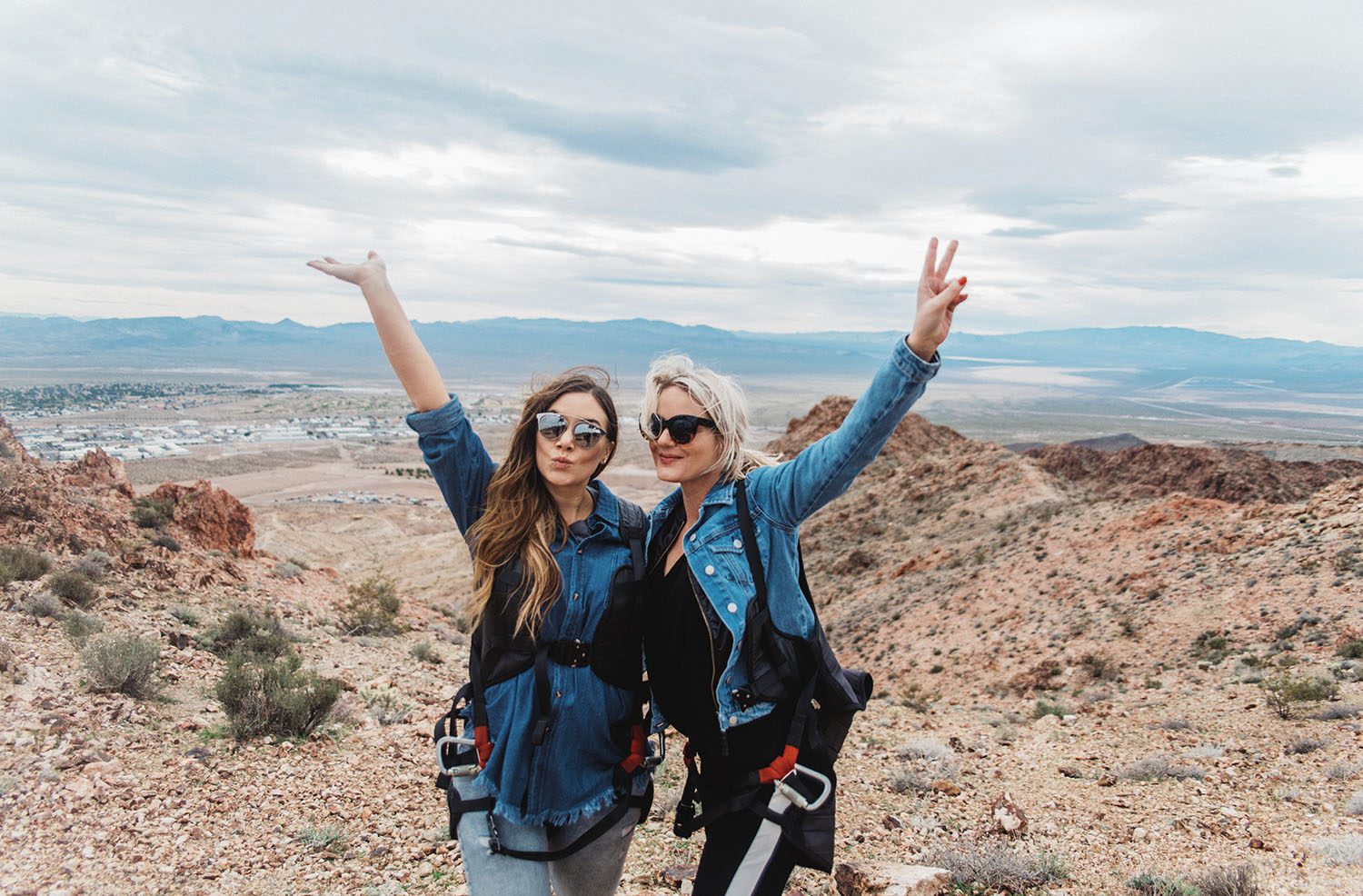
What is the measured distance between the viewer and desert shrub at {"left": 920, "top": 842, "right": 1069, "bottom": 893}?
156 inches

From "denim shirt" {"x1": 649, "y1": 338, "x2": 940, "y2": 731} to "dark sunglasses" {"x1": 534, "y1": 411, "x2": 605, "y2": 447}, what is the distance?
1.39 ft

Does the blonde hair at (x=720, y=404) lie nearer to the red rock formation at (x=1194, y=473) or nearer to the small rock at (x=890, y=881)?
the small rock at (x=890, y=881)

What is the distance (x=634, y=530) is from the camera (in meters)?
A: 2.44

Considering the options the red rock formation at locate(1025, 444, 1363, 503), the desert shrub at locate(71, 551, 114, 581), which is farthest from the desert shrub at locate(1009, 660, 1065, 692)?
the desert shrub at locate(71, 551, 114, 581)

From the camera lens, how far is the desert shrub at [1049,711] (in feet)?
29.2

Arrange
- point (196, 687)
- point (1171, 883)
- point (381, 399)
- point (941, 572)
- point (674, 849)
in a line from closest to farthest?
point (1171, 883)
point (674, 849)
point (196, 687)
point (941, 572)
point (381, 399)

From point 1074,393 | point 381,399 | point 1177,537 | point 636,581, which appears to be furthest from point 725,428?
point 1074,393

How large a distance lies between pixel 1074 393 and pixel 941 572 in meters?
186

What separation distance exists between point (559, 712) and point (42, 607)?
7.36 m

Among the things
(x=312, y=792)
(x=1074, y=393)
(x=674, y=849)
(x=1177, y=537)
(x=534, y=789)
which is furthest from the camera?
(x=1074, y=393)

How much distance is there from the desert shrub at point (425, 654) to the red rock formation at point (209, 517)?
5.44 meters

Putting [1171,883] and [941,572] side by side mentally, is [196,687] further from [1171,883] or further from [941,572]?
[941,572]

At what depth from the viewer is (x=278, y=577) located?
1234 centimetres

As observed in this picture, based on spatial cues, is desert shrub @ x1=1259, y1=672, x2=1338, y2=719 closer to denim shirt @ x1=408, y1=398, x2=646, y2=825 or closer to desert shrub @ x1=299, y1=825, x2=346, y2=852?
denim shirt @ x1=408, y1=398, x2=646, y2=825
